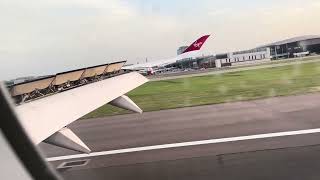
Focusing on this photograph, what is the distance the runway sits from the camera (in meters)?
6.86

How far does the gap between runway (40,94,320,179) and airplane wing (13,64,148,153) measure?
1.43m

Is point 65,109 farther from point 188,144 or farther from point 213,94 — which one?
point 213,94

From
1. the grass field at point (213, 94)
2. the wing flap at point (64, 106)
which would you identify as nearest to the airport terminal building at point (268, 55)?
the grass field at point (213, 94)

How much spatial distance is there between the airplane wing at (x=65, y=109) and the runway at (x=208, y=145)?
56.3 inches

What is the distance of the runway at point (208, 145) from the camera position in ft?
22.5

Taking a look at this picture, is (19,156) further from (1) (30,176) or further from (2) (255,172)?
(2) (255,172)

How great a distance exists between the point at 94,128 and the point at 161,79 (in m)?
17.3

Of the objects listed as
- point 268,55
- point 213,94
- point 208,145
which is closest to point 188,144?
point 208,145

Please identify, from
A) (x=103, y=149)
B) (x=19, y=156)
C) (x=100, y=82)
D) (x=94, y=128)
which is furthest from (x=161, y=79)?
(x=19, y=156)

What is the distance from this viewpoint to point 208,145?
9.16 meters

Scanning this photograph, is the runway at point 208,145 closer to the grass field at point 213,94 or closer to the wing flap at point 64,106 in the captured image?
the wing flap at point 64,106

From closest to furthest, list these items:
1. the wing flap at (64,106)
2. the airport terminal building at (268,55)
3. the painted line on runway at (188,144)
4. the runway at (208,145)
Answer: the wing flap at (64,106)
the runway at (208,145)
the painted line on runway at (188,144)
the airport terminal building at (268,55)

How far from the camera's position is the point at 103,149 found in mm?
9930

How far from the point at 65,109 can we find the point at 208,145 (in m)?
5.80
